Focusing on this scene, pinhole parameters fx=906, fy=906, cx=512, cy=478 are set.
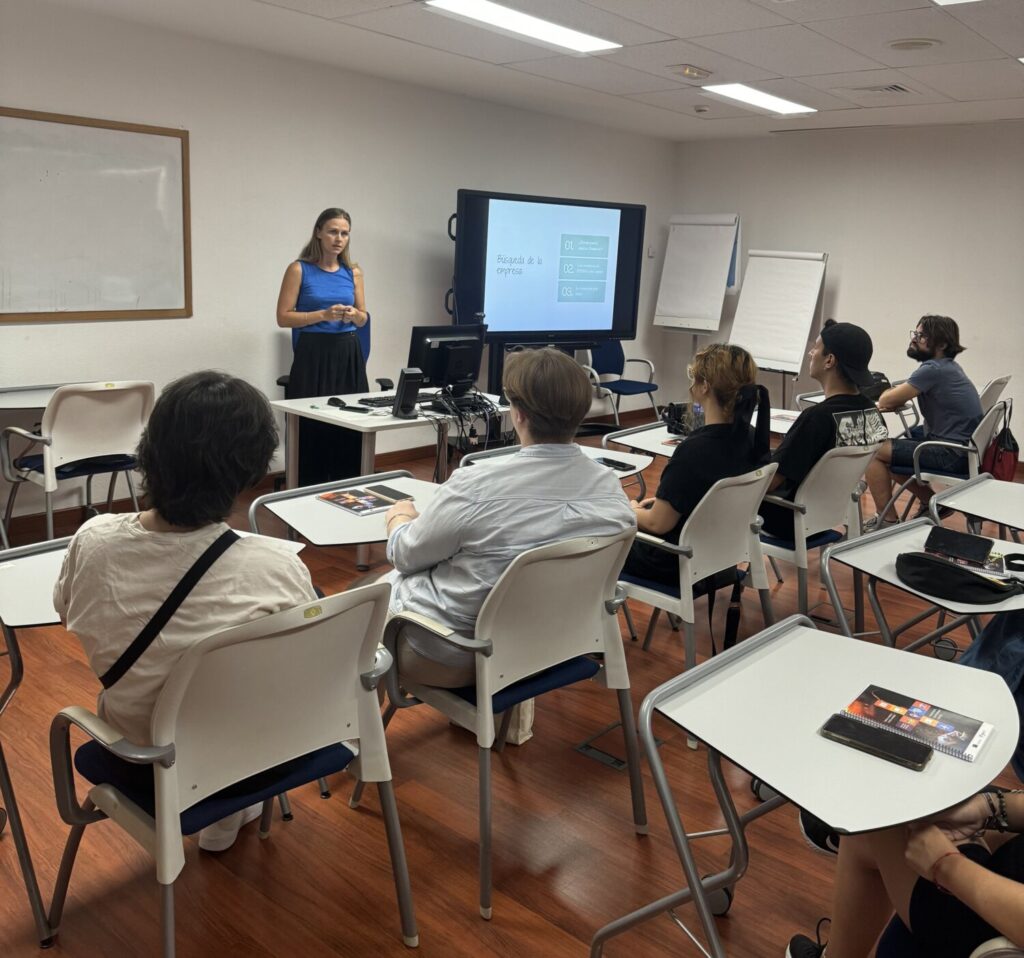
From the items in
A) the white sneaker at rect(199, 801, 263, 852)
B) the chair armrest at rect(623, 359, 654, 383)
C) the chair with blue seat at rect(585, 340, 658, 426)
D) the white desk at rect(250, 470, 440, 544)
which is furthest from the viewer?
the chair armrest at rect(623, 359, 654, 383)

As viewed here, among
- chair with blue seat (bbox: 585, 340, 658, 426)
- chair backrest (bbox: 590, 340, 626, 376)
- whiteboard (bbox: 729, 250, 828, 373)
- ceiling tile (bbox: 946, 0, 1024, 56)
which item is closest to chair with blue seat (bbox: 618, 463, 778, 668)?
ceiling tile (bbox: 946, 0, 1024, 56)

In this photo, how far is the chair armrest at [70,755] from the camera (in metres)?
1.53

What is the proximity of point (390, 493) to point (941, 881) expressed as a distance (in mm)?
1951

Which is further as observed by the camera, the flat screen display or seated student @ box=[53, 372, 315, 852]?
the flat screen display

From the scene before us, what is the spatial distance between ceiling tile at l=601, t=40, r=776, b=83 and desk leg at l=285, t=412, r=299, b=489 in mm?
2635

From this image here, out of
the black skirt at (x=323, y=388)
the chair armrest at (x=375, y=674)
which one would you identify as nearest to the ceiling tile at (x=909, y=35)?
the black skirt at (x=323, y=388)

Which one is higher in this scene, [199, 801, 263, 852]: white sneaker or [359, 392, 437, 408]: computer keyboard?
[359, 392, 437, 408]: computer keyboard

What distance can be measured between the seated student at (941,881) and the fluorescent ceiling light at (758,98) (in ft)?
16.8

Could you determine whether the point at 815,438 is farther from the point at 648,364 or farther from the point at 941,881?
the point at 648,364

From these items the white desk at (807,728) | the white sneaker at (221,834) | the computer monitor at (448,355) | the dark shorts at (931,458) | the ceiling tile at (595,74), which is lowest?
the white sneaker at (221,834)

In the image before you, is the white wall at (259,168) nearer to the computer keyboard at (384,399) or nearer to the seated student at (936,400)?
the computer keyboard at (384,399)

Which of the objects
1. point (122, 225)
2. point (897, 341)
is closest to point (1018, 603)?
point (122, 225)

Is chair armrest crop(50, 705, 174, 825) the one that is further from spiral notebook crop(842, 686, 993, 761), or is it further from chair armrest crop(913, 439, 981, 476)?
chair armrest crop(913, 439, 981, 476)

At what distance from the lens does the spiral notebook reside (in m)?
1.47
